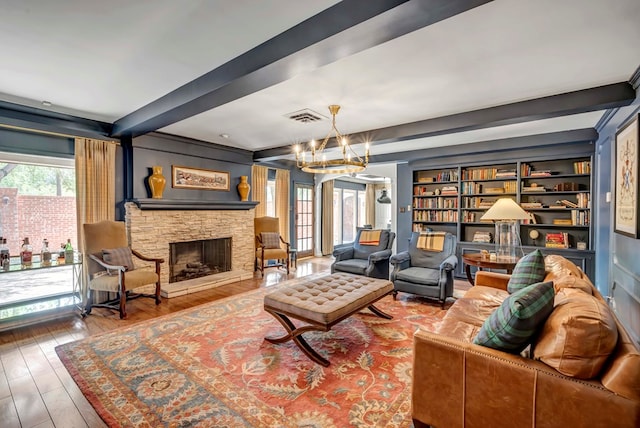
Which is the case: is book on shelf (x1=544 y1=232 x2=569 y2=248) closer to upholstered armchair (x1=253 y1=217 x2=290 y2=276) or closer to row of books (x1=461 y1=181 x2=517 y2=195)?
row of books (x1=461 y1=181 x2=517 y2=195)

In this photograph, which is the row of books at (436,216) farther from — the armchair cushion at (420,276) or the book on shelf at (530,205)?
the armchair cushion at (420,276)

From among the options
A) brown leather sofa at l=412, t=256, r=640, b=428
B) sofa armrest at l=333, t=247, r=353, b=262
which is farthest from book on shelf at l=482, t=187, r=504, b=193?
brown leather sofa at l=412, t=256, r=640, b=428

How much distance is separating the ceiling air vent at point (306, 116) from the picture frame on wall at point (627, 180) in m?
2.87

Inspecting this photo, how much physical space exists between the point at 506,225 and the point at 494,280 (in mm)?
1091

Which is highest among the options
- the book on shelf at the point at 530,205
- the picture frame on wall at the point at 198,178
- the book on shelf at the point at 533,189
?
the picture frame on wall at the point at 198,178

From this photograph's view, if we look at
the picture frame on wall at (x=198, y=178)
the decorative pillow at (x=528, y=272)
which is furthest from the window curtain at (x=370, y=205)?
the decorative pillow at (x=528, y=272)

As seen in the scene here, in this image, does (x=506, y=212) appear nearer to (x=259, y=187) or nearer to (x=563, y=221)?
(x=563, y=221)

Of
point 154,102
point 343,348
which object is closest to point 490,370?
point 343,348

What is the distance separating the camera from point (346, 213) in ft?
31.6

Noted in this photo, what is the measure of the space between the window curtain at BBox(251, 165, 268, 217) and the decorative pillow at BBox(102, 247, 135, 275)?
2.70m

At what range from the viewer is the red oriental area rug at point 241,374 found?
189cm

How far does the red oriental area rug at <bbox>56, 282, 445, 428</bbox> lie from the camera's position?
1.89m

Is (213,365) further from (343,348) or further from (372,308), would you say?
(372,308)

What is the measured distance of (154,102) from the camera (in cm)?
322
